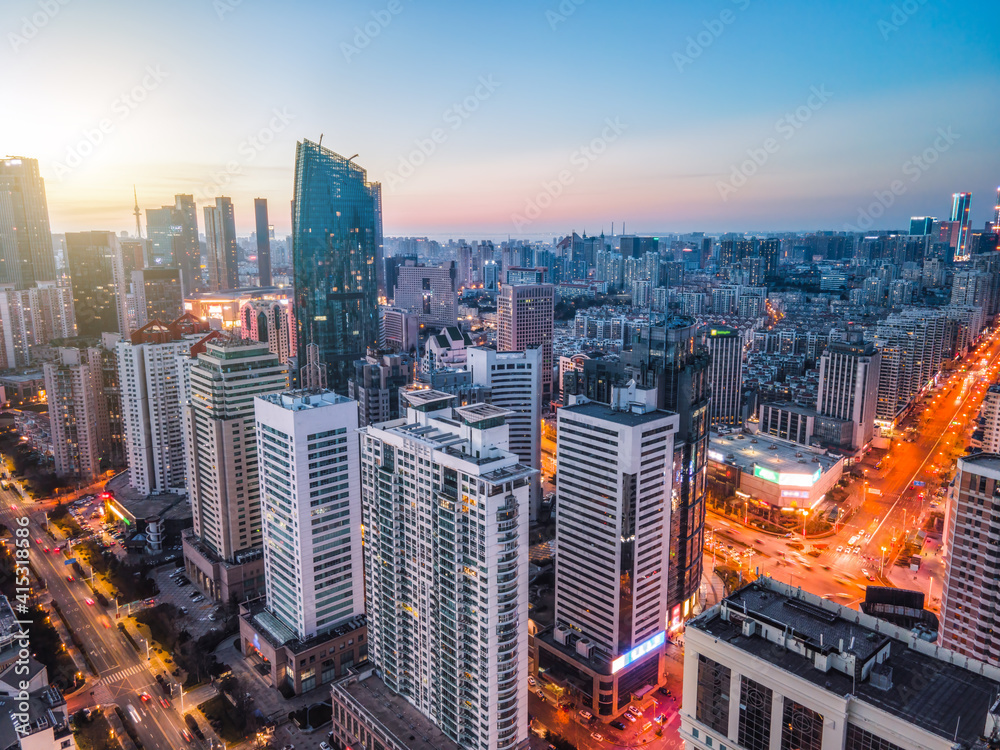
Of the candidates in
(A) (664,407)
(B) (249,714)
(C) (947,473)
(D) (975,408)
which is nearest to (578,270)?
(D) (975,408)

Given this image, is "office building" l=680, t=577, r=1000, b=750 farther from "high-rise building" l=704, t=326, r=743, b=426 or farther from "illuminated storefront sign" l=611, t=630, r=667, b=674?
"high-rise building" l=704, t=326, r=743, b=426

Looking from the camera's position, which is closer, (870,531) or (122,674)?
(122,674)

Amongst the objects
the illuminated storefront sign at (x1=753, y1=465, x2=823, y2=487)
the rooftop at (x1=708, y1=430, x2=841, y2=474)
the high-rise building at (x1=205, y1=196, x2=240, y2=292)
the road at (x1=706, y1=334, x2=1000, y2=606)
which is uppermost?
the high-rise building at (x1=205, y1=196, x2=240, y2=292)

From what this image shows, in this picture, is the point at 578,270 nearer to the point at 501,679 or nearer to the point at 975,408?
the point at 975,408

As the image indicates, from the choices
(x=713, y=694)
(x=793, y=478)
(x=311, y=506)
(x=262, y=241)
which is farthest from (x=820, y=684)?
(x=262, y=241)

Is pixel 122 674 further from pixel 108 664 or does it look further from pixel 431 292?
pixel 431 292

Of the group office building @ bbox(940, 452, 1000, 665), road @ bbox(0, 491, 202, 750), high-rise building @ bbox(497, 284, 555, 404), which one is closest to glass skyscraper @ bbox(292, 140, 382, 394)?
high-rise building @ bbox(497, 284, 555, 404)

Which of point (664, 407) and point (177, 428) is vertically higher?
point (664, 407)
